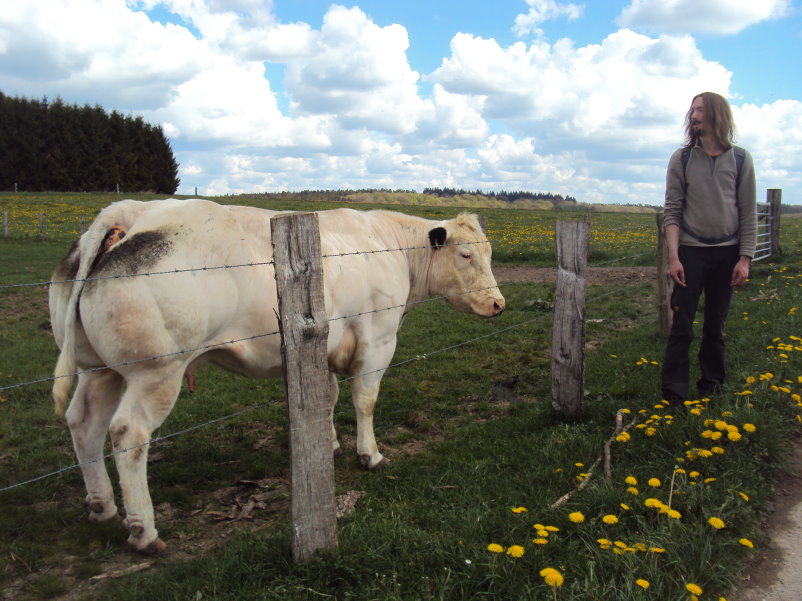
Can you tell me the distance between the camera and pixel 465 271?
20.4 feet

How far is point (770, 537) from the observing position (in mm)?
3455

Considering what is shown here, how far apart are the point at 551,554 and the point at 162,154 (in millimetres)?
56159

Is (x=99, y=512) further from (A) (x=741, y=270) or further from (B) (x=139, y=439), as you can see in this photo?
(A) (x=741, y=270)

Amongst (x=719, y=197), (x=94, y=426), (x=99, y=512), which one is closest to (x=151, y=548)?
(x=99, y=512)

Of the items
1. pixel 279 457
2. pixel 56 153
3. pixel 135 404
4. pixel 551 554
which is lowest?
pixel 279 457

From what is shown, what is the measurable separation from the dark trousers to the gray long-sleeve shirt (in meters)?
0.12

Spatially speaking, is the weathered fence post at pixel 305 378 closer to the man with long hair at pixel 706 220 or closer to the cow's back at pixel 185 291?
the cow's back at pixel 185 291

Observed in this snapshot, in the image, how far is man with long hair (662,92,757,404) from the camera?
16.0 feet

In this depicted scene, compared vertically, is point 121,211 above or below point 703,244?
above

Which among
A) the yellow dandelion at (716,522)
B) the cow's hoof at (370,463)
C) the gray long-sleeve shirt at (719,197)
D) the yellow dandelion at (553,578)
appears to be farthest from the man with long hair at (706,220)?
the yellow dandelion at (553,578)

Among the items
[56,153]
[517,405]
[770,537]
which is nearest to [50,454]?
[517,405]

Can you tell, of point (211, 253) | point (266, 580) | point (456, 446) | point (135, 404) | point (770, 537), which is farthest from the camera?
point (456, 446)

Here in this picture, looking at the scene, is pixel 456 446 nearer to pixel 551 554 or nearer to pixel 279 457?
pixel 279 457

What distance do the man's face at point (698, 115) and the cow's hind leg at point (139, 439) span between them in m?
4.34
